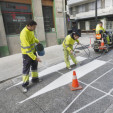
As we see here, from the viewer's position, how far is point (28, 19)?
9164 millimetres

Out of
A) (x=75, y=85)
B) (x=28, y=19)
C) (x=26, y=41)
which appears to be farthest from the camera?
(x=28, y=19)

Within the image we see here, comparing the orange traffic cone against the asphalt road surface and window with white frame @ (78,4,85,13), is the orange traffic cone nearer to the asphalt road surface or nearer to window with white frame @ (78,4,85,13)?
the asphalt road surface

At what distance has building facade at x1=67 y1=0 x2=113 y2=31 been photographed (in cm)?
2384

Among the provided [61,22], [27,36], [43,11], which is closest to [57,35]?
[61,22]

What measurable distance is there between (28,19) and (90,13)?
20945 millimetres

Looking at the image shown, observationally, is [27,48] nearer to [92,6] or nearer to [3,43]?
[3,43]

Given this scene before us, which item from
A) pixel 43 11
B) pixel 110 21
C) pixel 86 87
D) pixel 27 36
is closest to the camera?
pixel 27 36

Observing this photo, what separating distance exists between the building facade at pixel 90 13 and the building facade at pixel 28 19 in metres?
16.6

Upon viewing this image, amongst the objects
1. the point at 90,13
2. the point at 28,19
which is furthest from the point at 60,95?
the point at 90,13

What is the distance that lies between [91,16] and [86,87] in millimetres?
25233

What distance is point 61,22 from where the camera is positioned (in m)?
11.1

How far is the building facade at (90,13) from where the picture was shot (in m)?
23.8

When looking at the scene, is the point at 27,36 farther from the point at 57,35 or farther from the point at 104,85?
the point at 57,35

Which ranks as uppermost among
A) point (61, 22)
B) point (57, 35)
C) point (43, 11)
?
point (43, 11)
